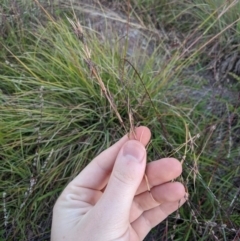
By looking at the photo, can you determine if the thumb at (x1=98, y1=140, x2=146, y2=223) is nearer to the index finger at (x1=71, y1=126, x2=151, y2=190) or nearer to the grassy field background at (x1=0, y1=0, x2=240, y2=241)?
the index finger at (x1=71, y1=126, x2=151, y2=190)

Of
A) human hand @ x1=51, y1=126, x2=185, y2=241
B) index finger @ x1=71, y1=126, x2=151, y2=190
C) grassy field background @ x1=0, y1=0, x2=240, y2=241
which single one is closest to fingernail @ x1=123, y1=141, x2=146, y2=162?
human hand @ x1=51, y1=126, x2=185, y2=241

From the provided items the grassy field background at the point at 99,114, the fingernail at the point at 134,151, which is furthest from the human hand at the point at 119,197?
the grassy field background at the point at 99,114

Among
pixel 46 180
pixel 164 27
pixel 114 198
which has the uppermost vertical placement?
pixel 114 198

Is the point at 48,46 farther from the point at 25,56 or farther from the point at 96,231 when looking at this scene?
the point at 96,231

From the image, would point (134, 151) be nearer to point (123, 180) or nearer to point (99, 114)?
point (123, 180)

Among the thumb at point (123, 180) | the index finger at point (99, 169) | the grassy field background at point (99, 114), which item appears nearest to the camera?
the thumb at point (123, 180)

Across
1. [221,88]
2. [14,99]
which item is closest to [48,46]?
[14,99]

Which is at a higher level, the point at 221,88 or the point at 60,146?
the point at 221,88

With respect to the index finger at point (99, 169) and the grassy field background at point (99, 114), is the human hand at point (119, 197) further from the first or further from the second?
the grassy field background at point (99, 114)
